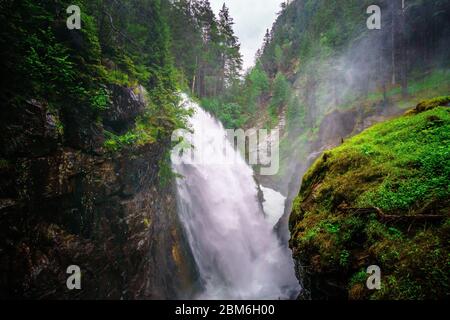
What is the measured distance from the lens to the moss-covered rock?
2.88 m

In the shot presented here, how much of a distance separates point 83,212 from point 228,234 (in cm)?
1091

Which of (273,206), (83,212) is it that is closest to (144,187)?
(83,212)

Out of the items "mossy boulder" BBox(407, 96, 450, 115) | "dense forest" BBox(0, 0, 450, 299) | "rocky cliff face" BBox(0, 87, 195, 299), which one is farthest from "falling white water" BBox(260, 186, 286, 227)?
"mossy boulder" BBox(407, 96, 450, 115)

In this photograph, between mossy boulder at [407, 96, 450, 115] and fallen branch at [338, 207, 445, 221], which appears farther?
mossy boulder at [407, 96, 450, 115]

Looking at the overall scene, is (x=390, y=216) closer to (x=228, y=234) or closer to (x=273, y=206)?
(x=228, y=234)

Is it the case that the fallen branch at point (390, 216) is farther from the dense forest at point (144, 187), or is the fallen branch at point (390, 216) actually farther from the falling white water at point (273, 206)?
the falling white water at point (273, 206)

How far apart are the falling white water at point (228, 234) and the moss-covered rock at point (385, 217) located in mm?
10463

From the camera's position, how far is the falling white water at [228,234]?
15305mm

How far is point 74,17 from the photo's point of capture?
8234 mm

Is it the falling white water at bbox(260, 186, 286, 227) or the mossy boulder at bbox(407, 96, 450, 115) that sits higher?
the mossy boulder at bbox(407, 96, 450, 115)

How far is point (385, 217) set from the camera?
11.9 feet

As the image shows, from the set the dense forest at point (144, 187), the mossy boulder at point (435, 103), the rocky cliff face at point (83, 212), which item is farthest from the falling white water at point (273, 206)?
the mossy boulder at point (435, 103)

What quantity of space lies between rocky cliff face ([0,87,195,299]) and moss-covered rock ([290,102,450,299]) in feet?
23.4

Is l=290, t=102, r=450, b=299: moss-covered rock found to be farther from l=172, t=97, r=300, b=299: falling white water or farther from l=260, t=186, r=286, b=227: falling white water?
l=260, t=186, r=286, b=227: falling white water
